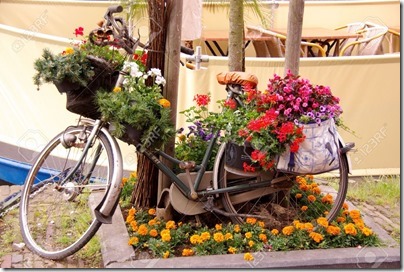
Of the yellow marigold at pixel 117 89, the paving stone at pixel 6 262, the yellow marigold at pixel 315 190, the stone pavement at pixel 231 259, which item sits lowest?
the paving stone at pixel 6 262

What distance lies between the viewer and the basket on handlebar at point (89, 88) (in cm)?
373

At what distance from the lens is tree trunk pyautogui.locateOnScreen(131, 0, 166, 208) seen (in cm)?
401

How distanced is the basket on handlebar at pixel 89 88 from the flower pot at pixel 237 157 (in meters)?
0.85

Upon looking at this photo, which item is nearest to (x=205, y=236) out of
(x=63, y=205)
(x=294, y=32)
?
(x=63, y=205)

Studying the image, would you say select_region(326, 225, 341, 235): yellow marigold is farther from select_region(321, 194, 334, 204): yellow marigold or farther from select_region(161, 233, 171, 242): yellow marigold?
select_region(161, 233, 171, 242): yellow marigold

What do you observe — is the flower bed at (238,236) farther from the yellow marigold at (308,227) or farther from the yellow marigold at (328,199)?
the yellow marigold at (328,199)

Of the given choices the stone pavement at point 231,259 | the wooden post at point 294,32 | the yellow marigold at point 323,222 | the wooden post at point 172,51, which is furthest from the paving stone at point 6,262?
the wooden post at point 294,32

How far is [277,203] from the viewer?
4.26 meters

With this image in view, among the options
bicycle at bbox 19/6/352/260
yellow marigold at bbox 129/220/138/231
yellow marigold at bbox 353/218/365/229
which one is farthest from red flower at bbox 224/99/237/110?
yellow marigold at bbox 353/218/365/229

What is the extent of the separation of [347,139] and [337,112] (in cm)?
214

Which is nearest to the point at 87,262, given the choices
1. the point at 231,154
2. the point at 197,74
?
the point at 231,154

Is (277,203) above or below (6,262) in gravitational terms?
above

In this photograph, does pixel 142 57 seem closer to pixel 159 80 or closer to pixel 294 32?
pixel 159 80

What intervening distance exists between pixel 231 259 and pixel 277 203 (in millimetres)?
810
